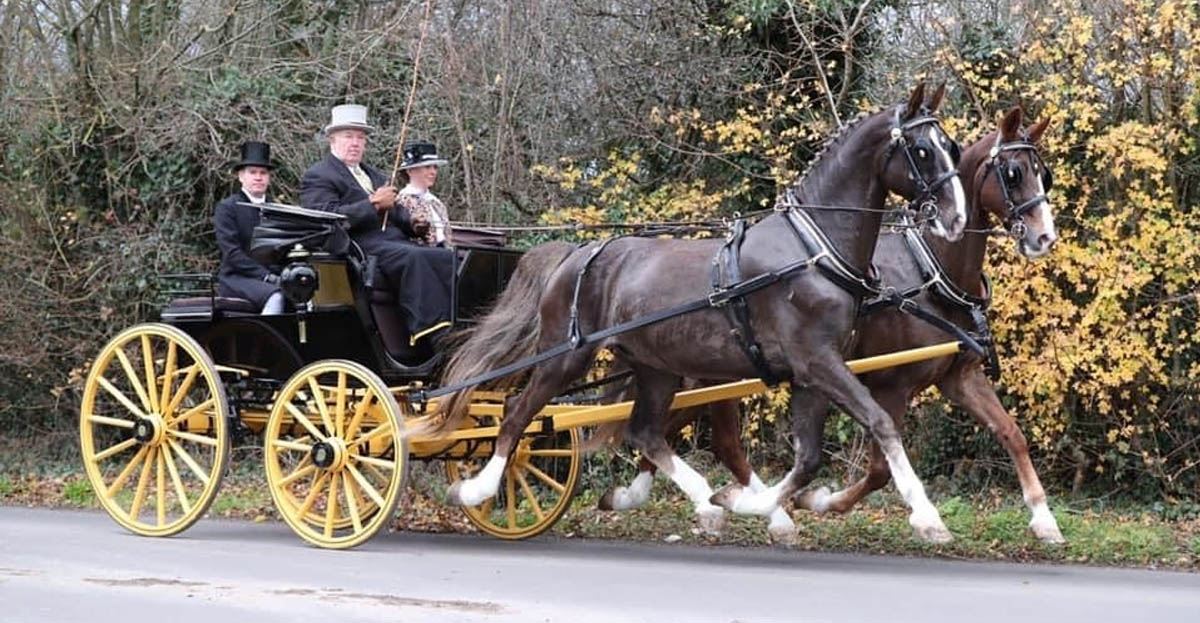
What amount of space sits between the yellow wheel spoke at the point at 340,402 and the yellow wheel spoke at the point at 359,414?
0.16ft

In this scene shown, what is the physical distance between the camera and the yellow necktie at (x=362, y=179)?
33.7ft

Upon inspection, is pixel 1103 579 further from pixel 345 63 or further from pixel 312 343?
pixel 345 63

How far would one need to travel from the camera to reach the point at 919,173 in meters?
8.44

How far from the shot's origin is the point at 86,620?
6.81 m

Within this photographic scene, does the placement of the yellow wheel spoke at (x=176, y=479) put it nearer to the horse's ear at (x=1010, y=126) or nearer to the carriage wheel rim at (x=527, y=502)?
the carriage wheel rim at (x=527, y=502)

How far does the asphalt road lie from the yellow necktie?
6.95ft

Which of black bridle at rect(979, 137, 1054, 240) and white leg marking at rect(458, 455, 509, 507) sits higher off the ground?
black bridle at rect(979, 137, 1054, 240)

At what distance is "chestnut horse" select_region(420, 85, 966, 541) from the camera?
8398 millimetres

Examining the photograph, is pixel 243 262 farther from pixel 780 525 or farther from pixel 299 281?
pixel 780 525

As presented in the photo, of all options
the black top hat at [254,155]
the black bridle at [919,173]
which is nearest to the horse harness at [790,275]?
the black bridle at [919,173]

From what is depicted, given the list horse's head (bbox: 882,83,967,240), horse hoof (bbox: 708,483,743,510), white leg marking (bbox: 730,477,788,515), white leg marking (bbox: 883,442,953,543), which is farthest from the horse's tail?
white leg marking (bbox: 883,442,953,543)

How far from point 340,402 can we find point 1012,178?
12.6 feet

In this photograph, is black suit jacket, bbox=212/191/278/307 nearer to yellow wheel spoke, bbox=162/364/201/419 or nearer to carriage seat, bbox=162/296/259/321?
carriage seat, bbox=162/296/259/321

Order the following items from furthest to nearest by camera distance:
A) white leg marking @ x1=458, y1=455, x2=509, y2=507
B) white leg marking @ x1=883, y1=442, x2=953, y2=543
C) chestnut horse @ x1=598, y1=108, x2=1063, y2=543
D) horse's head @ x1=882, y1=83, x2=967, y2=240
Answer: white leg marking @ x1=458, y1=455, x2=509, y2=507
chestnut horse @ x1=598, y1=108, x2=1063, y2=543
horse's head @ x1=882, y1=83, x2=967, y2=240
white leg marking @ x1=883, y1=442, x2=953, y2=543
